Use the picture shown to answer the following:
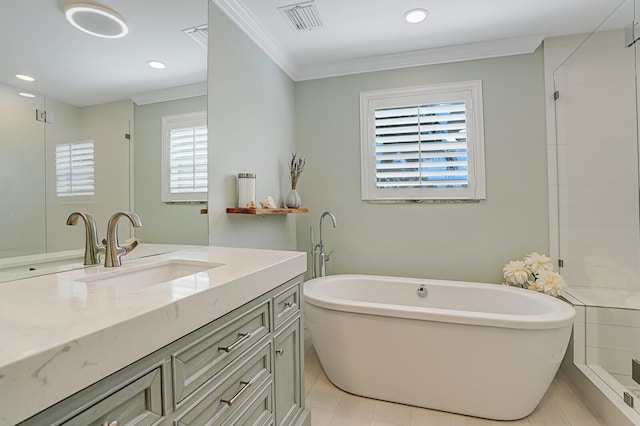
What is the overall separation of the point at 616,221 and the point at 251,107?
2596 millimetres

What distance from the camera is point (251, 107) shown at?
2.38m

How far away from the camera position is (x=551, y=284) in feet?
7.10

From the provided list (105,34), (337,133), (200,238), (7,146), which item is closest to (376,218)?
(337,133)

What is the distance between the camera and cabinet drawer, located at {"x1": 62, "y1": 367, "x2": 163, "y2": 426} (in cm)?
62

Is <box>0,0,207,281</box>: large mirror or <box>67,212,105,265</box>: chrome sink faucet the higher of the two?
<box>0,0,207,281</box>: large mirror

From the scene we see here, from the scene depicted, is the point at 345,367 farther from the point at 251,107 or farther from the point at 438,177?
the point at 251,107

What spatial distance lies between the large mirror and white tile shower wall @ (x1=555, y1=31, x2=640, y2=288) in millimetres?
2553

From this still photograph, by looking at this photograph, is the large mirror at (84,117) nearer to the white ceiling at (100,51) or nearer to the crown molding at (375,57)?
the white ceiling at (100,51)

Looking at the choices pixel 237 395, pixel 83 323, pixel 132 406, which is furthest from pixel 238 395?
pixel 83 323

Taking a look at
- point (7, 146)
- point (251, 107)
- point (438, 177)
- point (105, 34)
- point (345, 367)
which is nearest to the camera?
point (7, 146)

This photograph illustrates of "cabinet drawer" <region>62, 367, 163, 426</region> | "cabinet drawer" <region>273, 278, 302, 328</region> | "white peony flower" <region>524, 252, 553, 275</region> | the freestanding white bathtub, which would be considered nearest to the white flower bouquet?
"white peony flower" <region>524, 252, 553, 275</region>

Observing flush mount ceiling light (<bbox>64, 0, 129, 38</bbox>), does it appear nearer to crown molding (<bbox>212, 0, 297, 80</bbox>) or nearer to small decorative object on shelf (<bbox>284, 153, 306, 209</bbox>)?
crown molding (<bbox>212, 0, 297, 80</bbox>)

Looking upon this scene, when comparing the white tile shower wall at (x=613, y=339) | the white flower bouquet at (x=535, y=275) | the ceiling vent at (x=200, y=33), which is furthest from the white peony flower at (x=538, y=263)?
the ceiling vent at (x=200, y=33)

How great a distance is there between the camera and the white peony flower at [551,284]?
2158mm
